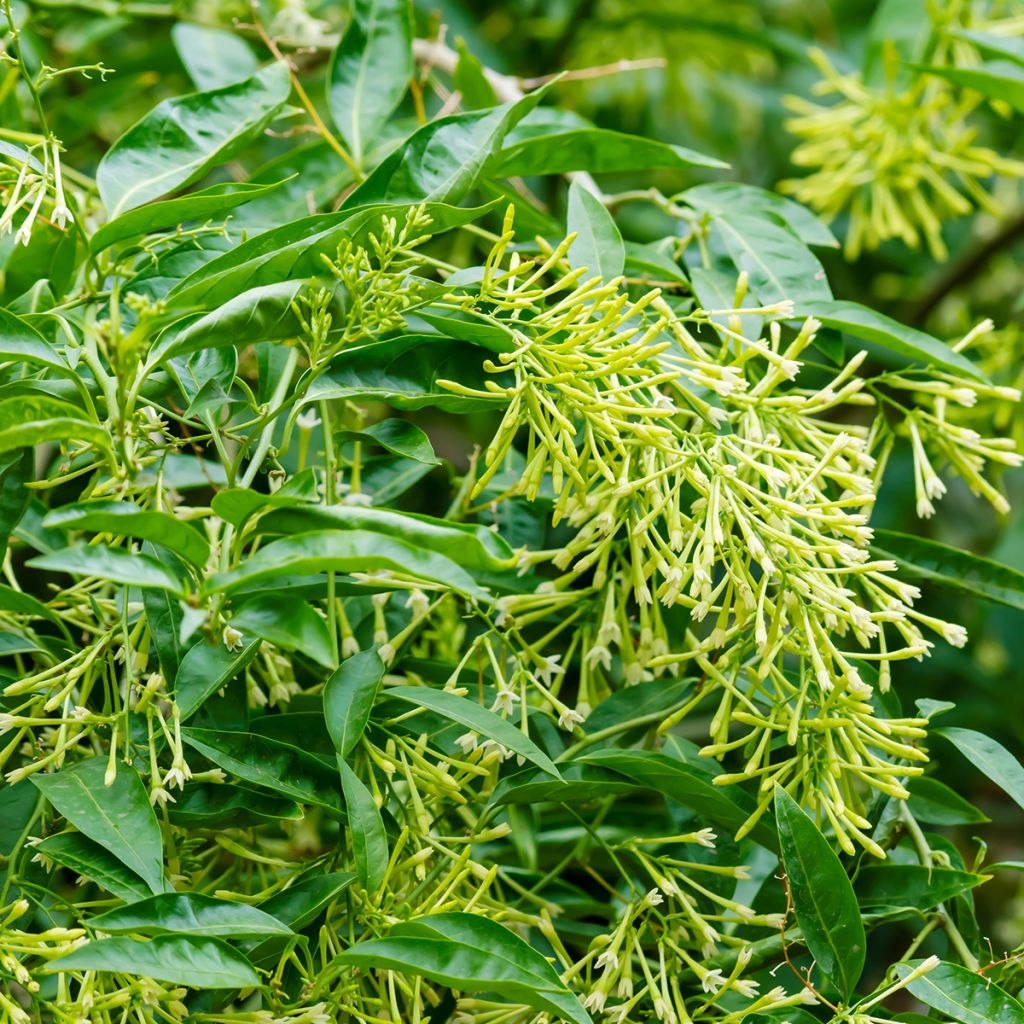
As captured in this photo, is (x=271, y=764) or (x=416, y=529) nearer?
(x=416, y=529)

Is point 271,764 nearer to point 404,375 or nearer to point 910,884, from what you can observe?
point 404,375

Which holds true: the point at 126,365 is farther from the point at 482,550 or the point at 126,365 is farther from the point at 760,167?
the point at 760,167

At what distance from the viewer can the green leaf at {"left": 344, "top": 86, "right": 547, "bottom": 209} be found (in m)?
0.69

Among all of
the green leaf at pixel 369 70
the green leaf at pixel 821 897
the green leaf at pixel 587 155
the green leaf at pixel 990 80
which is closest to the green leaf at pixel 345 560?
the green leaf at pixel 821 897

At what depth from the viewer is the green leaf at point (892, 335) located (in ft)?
2.44

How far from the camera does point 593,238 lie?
703mm

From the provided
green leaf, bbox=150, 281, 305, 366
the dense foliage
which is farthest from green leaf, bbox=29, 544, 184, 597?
green leaf, bbox=150, 281, 305, 366

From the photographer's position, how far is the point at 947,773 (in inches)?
60.1

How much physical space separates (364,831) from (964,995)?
1.14 feet

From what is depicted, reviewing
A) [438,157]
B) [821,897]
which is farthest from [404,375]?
[821,897]

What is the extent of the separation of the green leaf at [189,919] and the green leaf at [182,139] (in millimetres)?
416

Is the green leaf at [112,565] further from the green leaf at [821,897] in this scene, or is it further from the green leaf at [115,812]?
the green leaf at [821,897]

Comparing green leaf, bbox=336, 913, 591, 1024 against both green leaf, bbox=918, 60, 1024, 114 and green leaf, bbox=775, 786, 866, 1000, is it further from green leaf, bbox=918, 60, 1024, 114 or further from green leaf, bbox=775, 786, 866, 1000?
green leaf, bbox=918, 60, 1024, 114

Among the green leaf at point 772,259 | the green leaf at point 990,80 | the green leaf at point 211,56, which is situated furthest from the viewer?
the green leaf at point 211,56
